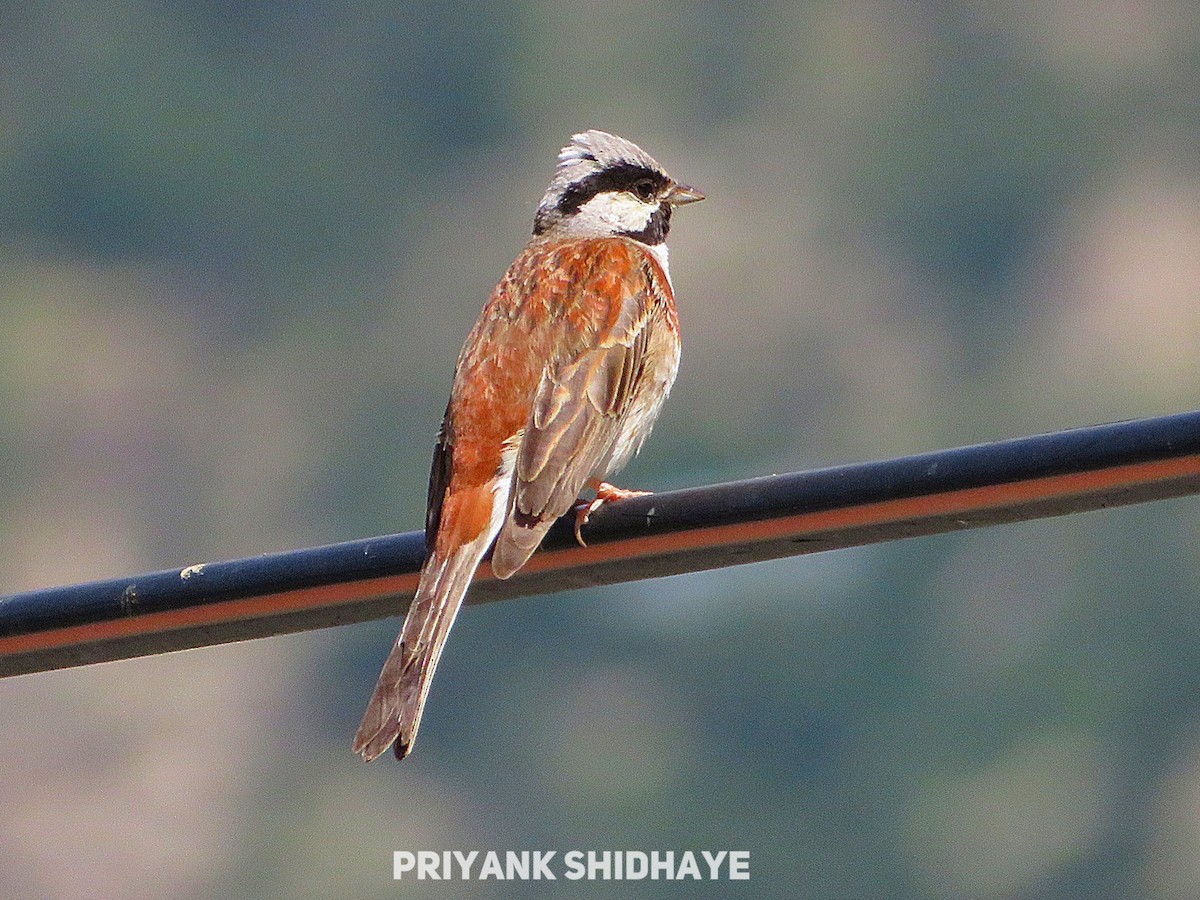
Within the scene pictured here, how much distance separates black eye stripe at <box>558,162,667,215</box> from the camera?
27.8ft

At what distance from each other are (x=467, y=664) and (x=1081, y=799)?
14807 mm

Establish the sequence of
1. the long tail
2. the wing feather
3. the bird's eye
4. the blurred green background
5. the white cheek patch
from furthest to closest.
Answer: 1. the blurred green background
2. the bird's eye
3. the white cheek patch
4. the wing feather
5. the long tail

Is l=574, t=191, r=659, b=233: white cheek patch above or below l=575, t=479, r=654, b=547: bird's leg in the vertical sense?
above

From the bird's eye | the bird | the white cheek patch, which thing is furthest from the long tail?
the bird's eye

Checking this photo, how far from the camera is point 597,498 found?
7.02 meters

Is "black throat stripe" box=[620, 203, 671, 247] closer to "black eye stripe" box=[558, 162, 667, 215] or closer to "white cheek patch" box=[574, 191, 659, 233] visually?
"white cheek patch" box=[574, 191, 659, 233]

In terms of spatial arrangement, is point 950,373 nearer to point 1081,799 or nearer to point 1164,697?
point 1164,697

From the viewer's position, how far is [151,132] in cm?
8256

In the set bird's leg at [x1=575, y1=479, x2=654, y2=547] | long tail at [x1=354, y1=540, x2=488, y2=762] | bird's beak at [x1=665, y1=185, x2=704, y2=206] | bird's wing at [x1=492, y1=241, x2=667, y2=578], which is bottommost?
long tail at [x1=354, y1=540, x2=488, y2=762]

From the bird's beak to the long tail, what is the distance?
2.52m

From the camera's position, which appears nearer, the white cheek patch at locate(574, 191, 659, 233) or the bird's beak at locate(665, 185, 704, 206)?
the white cheek patch at locate(574, 191, 659, 233)

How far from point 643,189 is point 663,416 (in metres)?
41.2

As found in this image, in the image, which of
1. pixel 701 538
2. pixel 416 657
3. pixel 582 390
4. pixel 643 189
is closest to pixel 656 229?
pixel 643 189

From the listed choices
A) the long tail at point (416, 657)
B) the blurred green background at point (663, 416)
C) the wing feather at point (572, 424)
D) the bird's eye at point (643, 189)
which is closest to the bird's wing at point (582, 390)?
the wing feather at point (572, 424)
